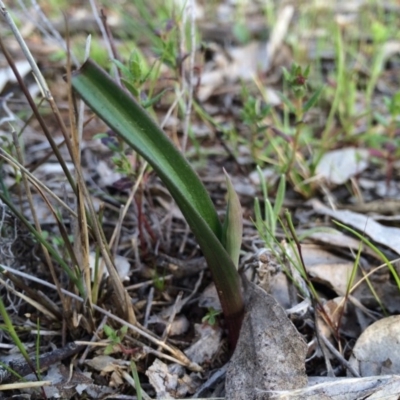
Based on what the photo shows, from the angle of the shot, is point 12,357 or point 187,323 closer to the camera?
point 12,357

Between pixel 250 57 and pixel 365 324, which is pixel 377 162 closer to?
pixel 365 324

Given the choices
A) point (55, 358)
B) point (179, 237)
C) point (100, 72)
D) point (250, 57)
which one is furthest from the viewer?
point (250, 57)

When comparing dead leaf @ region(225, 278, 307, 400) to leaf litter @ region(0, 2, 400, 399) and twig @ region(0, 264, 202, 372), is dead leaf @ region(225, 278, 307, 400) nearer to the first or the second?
leaf litter @ region(0, 2, 400, 399)

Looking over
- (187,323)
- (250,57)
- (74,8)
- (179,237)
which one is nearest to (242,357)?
(187,323)

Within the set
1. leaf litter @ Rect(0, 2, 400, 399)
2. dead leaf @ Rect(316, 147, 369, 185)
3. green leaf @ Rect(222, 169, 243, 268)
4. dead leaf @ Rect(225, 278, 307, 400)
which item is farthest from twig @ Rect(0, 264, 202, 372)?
dead leaf @ Rect(316, 147, 369, 185)

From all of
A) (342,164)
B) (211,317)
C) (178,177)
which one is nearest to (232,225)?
(178,177)

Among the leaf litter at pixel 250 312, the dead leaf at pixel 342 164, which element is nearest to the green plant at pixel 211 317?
the leaf litter at pixel 250 312

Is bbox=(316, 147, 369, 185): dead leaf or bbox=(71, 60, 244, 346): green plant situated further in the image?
bbox=(316, 147, 369, 185): dead leaf
